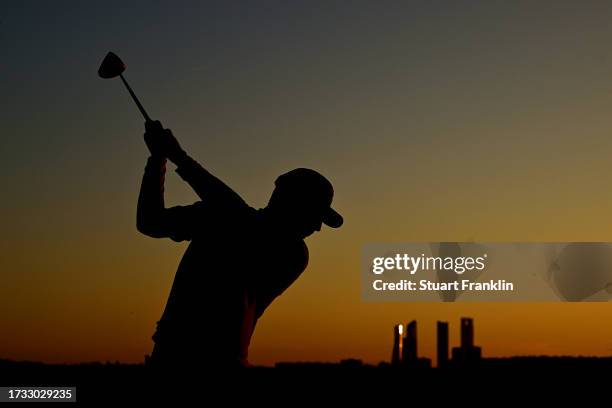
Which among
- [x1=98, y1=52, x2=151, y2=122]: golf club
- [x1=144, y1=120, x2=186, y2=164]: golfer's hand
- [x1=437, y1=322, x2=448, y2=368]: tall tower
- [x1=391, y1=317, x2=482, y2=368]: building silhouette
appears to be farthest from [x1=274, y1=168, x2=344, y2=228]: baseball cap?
[x1=437, y1=322, x2=448, y2=368]: tall tower

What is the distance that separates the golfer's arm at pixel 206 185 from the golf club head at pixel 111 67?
4.81 ft

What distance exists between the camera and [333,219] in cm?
471

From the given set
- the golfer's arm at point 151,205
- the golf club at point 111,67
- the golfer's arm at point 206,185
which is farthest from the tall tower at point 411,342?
the golfer's arm at point 151,205

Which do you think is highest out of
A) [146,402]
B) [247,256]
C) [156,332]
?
[247,256]

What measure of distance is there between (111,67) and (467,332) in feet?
18.5

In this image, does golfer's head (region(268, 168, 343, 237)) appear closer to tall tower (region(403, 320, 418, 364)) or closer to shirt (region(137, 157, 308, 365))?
shirt (region(137, 157, 308, 365))

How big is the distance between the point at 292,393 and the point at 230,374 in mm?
246

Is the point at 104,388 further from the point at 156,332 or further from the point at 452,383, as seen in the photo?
the point at 452,383

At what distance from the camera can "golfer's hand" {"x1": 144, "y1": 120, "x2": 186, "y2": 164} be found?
14.9 ft

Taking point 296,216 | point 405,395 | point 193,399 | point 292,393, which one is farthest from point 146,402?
point 296,216

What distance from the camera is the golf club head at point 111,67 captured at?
5.75 metres

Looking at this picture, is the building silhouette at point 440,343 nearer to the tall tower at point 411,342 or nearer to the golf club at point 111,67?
the tall tower at point 411,342

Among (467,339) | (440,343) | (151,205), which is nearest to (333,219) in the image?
(151,205)

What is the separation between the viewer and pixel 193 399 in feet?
11.2
